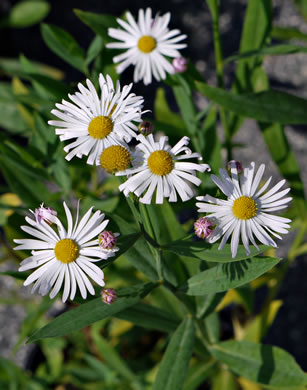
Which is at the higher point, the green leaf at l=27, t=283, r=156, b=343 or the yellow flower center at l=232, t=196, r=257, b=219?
the yellow flower center at l=232, t=196, r=257, b=219

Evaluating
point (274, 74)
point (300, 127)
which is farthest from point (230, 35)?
point (300, 127)

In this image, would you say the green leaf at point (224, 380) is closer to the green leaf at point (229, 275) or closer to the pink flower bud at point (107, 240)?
the green leaf at point (229, 275)

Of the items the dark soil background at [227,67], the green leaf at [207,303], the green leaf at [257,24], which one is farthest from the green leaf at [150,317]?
the dark soil background at [227,67]

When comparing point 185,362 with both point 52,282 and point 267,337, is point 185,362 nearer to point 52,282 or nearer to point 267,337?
point 52,282

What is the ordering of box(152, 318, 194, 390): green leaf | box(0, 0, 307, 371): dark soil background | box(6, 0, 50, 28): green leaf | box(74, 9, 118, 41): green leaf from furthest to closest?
box(6, 0, 50, 28): green leaf < box(0, 0, 307, 371): dark soil background < box(74, 9, 118, 41): green leaf < box(152, 318, 194, 390): green leaf

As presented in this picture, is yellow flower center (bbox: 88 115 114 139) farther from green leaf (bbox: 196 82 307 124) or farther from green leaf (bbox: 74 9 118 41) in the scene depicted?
green leaf (bbox: 74 9 118 41)

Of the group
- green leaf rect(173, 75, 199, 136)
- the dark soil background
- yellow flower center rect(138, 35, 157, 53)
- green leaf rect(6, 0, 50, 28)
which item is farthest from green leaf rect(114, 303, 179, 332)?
green leaf rect(6, 0, 50, 28)

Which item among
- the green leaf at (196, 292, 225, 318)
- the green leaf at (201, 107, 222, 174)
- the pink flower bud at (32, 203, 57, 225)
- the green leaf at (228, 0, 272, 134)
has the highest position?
the green leaf at (228, 0, 272, 134)

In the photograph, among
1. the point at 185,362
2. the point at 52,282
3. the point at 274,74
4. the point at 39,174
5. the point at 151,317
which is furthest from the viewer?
the point at 274,74
